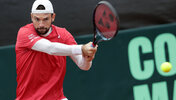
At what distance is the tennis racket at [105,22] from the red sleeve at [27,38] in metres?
0.55

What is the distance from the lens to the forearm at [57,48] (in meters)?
3.41

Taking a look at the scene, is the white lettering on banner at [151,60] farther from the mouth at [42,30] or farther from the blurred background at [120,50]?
the mouth at [42,30]

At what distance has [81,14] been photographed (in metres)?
5.42

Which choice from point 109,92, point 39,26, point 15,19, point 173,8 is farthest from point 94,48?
point 173,8

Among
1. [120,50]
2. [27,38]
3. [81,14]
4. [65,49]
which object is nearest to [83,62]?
[65,49]

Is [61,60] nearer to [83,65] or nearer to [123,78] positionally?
[83,65]

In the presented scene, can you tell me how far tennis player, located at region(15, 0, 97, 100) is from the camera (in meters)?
3.65

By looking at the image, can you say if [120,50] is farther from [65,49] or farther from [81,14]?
[65,49]

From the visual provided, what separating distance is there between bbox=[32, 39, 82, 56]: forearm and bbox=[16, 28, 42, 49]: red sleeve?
8 cm

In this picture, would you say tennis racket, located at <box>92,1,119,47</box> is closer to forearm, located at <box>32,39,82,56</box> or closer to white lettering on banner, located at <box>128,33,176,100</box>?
forearm, located at <box>32,39,82,56</box>

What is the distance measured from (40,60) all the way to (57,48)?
0.36m

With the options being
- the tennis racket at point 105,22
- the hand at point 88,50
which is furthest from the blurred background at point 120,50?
the hand at point 88,50

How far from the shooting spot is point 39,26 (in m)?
3.63

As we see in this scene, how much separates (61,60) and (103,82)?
6.00 ft
